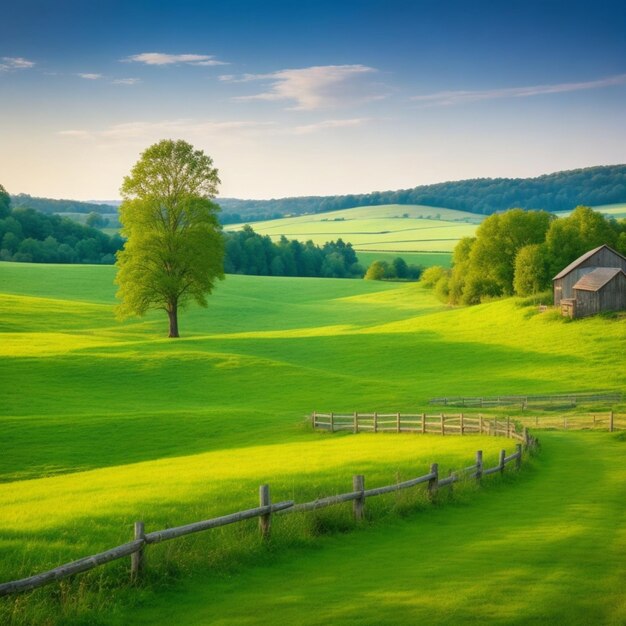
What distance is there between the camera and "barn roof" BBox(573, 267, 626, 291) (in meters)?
74.1

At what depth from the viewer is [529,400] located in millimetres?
48688

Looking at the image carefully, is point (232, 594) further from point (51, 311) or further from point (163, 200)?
point (51, 311)

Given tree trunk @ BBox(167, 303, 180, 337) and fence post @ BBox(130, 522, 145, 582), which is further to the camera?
tree trunk @ BBox(167, 303, 180, 337)

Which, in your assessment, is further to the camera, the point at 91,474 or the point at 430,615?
the point at 91,474

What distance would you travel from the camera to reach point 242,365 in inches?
2343

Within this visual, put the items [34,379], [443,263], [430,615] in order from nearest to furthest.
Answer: [430,615]
[34,379]
[443,263]

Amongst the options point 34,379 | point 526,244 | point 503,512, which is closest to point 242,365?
point 34,379

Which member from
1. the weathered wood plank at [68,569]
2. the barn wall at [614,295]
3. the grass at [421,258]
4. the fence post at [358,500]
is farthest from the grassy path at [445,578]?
the grass at [421,258]

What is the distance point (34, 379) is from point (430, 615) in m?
42.8

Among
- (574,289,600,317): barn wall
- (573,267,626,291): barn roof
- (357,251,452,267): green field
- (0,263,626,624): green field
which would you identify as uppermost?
(357,251,452,267): green field

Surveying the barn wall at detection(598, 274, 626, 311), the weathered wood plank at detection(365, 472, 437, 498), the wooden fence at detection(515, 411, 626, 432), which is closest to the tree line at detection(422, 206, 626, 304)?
the barn wall at detection(598, 274, 626, 311)

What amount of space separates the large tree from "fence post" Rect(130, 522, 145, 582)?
5689cm

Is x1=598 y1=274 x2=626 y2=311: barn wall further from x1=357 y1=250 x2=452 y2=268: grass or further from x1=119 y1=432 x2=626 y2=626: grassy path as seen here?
x1=357 y1=250 x2=452 y2=268: grass

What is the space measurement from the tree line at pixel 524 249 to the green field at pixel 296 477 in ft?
43.8
